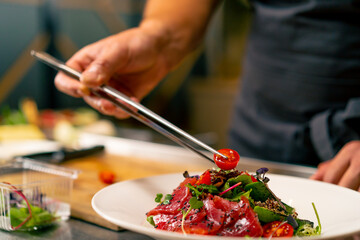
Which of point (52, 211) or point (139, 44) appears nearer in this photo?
point (52, 211)

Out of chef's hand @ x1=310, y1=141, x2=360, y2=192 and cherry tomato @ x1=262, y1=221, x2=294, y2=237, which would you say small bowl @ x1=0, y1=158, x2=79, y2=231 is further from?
chef's hand @ x1=310, y1=141, x2=360, y2=192

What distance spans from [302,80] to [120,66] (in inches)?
30.3

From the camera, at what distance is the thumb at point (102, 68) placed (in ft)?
3.71

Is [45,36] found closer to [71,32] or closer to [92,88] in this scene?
[71,32]

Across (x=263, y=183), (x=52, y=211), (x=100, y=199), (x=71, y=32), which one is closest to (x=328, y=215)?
(x=263, y=183)

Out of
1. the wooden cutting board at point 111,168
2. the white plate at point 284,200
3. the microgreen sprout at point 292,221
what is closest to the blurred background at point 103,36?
the wooden cutting board at point 111,168

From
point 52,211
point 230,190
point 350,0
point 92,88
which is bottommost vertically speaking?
point 52,211

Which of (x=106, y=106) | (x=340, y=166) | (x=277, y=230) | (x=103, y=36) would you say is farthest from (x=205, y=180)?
(x=103, y=36)

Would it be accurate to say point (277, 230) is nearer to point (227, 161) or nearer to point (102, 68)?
point (227, 161)

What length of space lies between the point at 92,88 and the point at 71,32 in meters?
4.87

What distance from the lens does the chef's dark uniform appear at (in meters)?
1.50

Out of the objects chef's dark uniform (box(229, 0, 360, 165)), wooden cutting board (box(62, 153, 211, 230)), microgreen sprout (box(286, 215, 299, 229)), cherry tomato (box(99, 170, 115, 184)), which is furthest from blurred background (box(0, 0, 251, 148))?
microgreen sprout (box(286, 215, 299, 229))

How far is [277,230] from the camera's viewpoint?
0.74m

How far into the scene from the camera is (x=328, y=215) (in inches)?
32.7
